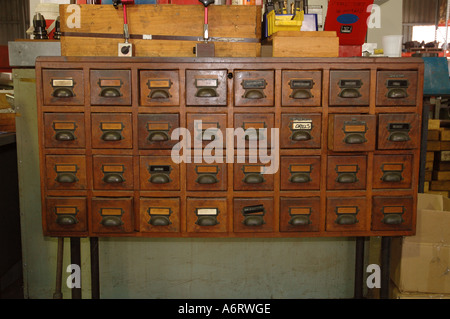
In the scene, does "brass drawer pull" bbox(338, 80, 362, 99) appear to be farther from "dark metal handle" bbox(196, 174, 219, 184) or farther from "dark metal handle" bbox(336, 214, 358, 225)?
"dark metal handle" bbox(196, 174, 219, 184)

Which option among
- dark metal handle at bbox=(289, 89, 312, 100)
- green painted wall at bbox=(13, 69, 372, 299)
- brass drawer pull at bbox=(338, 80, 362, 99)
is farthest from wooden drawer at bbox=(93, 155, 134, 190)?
brass drawer pull at bbox=(338, 80, 362, 99)

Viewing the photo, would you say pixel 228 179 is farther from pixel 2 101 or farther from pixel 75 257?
pixel 2 101

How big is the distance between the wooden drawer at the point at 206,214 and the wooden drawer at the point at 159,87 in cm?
54

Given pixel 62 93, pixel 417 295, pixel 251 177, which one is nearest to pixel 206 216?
pixel 251 177

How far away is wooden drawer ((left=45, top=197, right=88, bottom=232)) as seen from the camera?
1992 millimetres

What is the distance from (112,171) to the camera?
198 centimetres

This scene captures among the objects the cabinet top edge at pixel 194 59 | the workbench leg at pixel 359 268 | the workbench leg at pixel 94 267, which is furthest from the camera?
the workbench leg at pixel 359 268

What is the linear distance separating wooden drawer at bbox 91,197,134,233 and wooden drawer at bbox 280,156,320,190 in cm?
83

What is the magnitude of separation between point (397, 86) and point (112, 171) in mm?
1556

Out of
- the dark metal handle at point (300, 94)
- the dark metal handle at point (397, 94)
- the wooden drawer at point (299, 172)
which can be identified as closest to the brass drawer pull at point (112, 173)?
the wooden drawer at point (299, 172)

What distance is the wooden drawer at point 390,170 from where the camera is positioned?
1996 mm

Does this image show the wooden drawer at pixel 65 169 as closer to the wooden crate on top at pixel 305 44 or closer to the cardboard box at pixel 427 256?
the wooden crate on top at pixel 305 44
